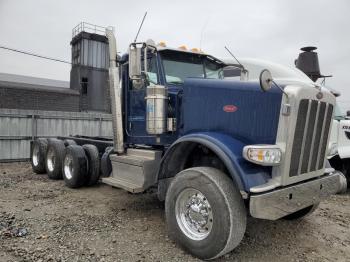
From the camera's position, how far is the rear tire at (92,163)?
21.5 feet

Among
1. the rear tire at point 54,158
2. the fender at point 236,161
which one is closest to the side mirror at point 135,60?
the fender at point 236,161

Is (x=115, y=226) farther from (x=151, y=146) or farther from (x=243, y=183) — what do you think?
(x=243, y=183)

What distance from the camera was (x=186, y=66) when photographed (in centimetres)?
486

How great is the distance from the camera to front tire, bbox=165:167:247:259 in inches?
125

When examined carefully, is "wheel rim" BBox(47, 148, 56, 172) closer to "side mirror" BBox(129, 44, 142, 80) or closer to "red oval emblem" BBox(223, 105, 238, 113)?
"side mirror" BBox(129, 44, 142, 80)

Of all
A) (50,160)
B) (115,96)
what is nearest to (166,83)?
(115,96)

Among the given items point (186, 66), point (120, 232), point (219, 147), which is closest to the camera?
point (219, 147)

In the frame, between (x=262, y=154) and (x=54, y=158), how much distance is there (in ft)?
18.8

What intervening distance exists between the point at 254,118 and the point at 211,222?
47.2 inches

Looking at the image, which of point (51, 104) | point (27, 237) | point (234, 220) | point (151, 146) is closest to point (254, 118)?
point (234, 220)

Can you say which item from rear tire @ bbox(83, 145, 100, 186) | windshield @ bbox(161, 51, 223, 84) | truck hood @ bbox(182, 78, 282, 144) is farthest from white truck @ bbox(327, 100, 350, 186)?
rear tire @ bbox(83, 145, 100, 186)

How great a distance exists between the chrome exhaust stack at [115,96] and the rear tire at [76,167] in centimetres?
166

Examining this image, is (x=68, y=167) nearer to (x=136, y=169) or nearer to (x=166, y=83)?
(x=136, y=169)

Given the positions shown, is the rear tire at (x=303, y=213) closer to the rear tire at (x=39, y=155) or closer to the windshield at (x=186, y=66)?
the windshield at (x=186, y=66)
